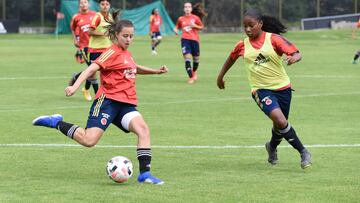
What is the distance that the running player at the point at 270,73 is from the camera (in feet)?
33.9

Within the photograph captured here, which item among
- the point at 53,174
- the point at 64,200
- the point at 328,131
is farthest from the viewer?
the point at 328,131

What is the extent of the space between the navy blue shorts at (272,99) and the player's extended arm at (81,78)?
2048 millimetres

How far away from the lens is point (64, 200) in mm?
8305

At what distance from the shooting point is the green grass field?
8.78 meters

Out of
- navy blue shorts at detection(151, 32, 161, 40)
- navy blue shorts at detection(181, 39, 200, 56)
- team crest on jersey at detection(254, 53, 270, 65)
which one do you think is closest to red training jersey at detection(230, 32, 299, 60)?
team crest on jersey at detection(254, 53, 270, 65)

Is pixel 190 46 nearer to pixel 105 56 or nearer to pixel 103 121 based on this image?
pixel 105 56

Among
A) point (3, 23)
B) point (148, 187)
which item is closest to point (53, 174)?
point (148, 187)

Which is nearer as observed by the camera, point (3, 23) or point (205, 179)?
point (205, 179)

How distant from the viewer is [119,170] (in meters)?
9.13

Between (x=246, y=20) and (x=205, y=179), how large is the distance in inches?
79.6

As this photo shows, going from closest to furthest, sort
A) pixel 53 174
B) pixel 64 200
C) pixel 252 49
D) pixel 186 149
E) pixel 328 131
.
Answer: pixel 64 200
pixel 53 174
pixel 252 49
pixel 186 149
pixel 328 131

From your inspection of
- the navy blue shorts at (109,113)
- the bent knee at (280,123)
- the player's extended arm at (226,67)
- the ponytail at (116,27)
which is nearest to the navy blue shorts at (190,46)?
the player's extended arm at (226,67)

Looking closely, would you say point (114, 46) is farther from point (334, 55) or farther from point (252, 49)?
point (334, 55)

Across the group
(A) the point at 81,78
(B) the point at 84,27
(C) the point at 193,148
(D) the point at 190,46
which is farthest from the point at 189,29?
(A) the point at 81,78
